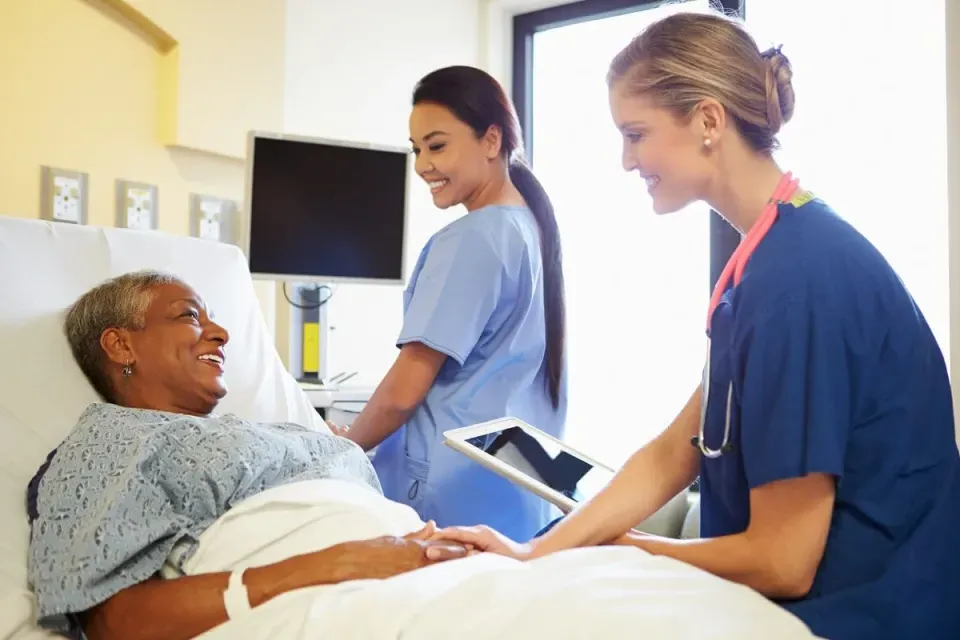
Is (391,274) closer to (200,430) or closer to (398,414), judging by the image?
(398,414)

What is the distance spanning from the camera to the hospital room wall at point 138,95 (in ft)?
6.43

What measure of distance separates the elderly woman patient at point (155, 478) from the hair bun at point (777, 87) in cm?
67

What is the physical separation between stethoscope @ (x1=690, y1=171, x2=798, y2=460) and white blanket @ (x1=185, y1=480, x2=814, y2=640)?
0.48 feet

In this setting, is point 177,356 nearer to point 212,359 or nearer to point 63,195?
point 212,359

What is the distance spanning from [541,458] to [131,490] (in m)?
0.59

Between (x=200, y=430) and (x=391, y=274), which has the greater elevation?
(x=391, y=274)

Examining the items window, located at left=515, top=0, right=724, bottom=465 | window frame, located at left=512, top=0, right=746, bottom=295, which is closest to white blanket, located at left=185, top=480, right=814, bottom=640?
window, located at left=515, top=0, right=724, bottom=465

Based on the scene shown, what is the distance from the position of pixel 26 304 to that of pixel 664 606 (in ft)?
3.59

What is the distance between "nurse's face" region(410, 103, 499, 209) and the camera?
5.33 feet

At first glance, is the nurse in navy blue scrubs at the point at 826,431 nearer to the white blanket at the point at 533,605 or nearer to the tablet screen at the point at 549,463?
the white blanket at the point at 533,605

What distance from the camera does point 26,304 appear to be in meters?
1.33

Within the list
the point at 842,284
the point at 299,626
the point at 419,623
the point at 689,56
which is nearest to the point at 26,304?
the point at 299,626

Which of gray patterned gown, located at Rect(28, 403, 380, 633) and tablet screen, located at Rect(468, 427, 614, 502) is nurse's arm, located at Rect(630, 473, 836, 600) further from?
gray patterned gown, located at Rect(28, 403, 380, 633)

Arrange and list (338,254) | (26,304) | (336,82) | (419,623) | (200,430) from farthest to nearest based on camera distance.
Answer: (336,82)
(338,254)
(26,304)
(200,430)
(419,623)
